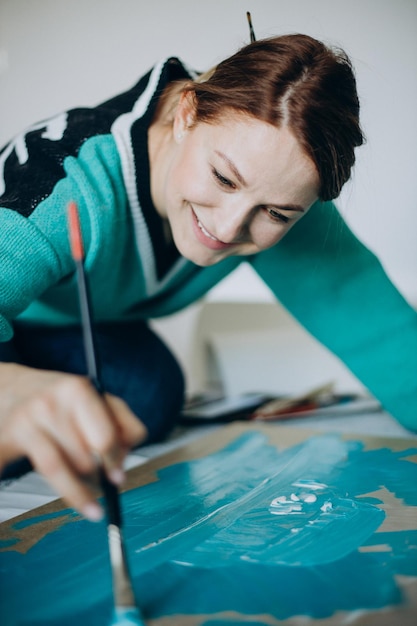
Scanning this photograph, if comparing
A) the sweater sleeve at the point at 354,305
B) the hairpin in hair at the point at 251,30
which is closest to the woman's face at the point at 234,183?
the hairpin in hair at the point at 251,30

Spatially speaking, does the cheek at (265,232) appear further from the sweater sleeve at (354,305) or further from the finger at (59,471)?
the finger at (59,471)

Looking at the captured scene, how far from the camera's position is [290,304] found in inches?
44.7

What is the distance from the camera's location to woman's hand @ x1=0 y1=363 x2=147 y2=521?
423mm

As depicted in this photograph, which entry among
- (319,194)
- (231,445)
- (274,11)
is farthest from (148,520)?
(274,11)

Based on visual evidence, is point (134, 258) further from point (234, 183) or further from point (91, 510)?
point (91, 510)

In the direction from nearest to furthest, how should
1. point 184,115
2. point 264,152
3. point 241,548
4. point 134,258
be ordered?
point 241,548, point 264,152, point 184,115, point 134,258

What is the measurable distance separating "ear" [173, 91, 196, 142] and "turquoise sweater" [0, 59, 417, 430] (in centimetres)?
6

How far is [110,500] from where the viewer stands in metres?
0.47

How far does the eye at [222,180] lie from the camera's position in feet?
2.47

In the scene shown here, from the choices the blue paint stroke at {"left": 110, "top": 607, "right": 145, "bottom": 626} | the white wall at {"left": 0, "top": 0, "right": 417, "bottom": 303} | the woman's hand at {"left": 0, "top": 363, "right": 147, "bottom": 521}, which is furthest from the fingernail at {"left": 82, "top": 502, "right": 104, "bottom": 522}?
the white wall at {"left": 0, "top": 0, "right": 417, "bottom": 303}

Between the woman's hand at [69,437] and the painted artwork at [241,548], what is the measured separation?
149mm

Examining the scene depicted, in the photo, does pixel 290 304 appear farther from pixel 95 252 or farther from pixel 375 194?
pixel 95 252

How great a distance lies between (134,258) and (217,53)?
1.17ft

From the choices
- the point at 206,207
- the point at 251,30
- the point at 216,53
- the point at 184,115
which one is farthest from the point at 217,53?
the point at 206,207
